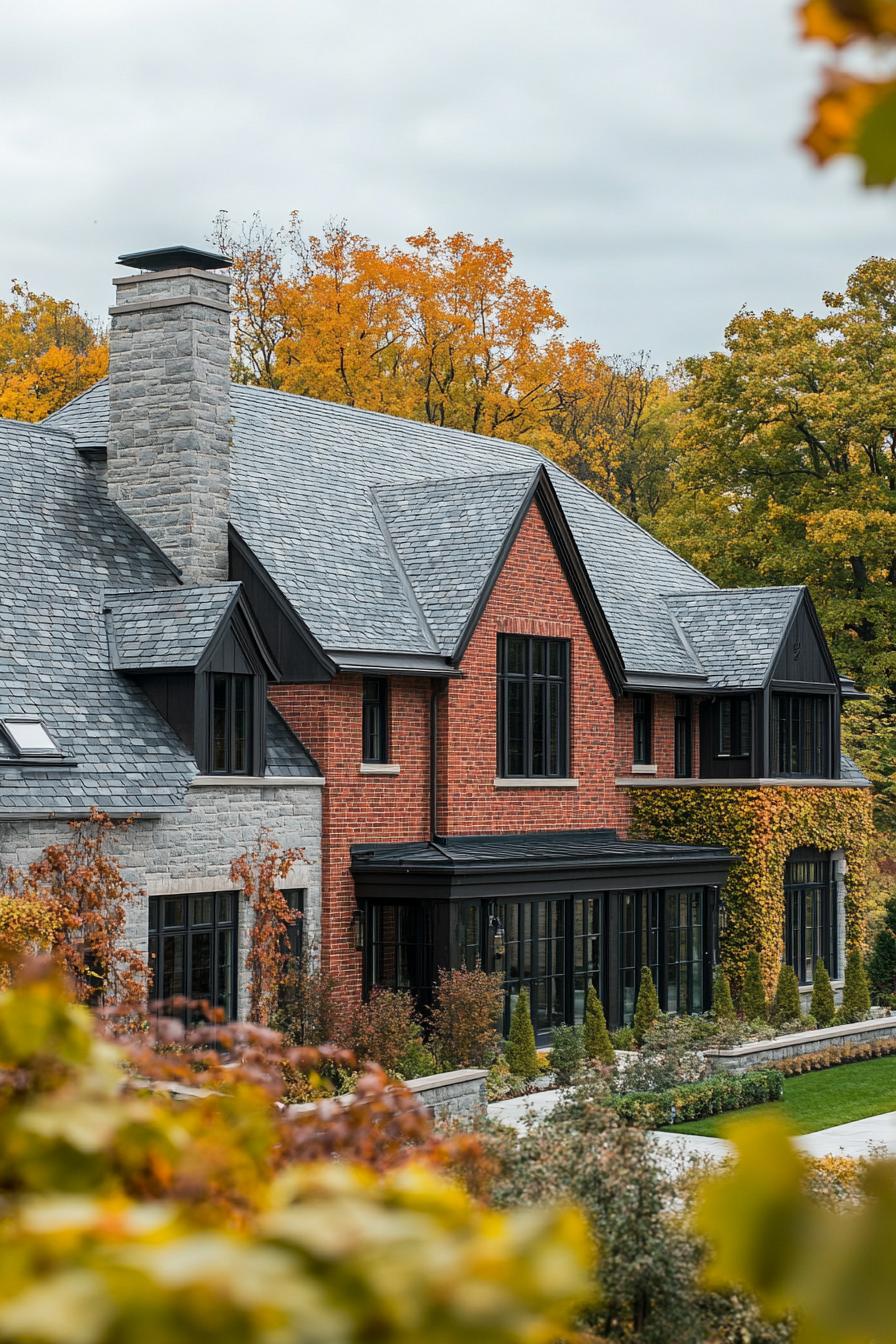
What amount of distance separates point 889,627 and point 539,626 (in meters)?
15.7

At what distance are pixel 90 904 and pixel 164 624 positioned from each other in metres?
3.97

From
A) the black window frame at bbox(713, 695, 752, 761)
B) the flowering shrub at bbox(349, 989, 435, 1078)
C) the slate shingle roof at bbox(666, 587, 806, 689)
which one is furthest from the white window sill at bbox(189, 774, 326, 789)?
the slate shingle roof at bbox(666, 587, 806, 689)

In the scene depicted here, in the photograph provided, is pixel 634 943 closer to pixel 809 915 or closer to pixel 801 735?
pixel 809 915

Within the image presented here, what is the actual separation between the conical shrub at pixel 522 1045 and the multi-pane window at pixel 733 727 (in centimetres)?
844

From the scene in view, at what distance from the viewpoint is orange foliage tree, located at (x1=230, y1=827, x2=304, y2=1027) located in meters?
19.7

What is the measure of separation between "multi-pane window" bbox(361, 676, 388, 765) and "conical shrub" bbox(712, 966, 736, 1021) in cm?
587

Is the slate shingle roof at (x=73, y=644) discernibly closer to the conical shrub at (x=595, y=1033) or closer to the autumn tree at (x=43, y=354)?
the conical shrub at (x=595, y=1033)

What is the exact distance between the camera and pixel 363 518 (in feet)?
81.6

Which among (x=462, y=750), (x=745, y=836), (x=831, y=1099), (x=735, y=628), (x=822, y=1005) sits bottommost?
(x=831, y=1099)

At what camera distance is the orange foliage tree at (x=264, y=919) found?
19.7 metres

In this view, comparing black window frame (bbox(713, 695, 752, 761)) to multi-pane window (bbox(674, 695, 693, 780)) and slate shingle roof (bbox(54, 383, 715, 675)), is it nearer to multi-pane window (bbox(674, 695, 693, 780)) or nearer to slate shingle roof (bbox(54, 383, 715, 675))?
multi-pane window (bbox(674, 695, 693, 780))

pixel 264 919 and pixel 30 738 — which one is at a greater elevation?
pixel 30 738

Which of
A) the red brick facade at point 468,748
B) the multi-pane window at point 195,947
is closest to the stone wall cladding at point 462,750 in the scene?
the red brick facade at point 468,748

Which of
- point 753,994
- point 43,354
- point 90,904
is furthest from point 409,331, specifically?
point 90,904
